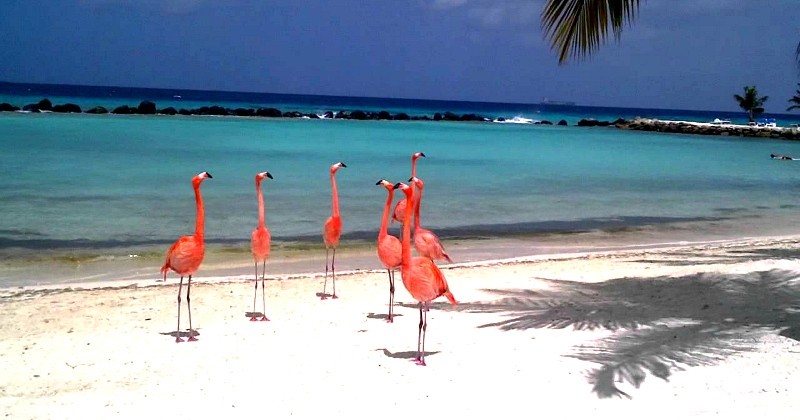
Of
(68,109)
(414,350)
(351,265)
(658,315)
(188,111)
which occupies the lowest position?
(351,265)

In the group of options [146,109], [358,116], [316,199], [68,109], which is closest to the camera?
[316,199]

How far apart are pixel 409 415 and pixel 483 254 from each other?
7897 millimetres

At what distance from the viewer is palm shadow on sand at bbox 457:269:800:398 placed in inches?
244

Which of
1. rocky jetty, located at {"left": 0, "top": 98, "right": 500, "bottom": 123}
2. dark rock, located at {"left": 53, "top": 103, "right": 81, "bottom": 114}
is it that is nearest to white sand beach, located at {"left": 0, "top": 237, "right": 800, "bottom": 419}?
dark rock, located at {"left": 53, "top": 103, "right": 81, "bottom": 114}

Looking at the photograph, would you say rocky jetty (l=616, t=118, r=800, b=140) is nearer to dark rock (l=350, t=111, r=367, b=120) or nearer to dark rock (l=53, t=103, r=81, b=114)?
dark rock (l=350, t=111, r=367, b=120)

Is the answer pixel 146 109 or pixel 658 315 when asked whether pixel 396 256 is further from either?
pixel 146 109

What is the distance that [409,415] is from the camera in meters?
5.32

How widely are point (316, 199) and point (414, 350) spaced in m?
12.5

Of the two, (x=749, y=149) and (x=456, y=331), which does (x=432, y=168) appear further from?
(x=749, y=149)

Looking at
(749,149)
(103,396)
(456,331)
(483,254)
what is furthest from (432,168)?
(749,149)

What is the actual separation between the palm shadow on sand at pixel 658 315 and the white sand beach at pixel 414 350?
0.08 ft

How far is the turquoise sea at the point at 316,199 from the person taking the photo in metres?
12.6

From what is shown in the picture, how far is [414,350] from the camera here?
22.8 ft

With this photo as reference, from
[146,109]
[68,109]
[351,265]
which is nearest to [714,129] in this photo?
[146,109]
